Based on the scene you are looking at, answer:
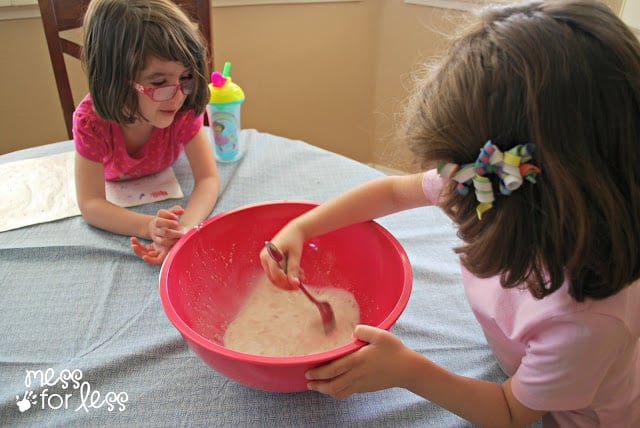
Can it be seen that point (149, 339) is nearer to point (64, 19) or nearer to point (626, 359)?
point (626, 359)

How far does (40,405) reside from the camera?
2.11ft

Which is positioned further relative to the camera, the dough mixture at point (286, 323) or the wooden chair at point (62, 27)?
the wooden chair at point (62, 27)

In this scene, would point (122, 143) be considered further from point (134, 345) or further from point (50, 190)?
point (134, 345)

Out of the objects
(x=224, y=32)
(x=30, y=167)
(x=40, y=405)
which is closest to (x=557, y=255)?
(x=40, y=405)

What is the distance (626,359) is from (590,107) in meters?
0.34

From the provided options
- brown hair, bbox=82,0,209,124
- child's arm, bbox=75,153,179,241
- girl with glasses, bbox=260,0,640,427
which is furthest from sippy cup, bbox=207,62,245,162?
girl with glasses, bbox=260,0,640,427

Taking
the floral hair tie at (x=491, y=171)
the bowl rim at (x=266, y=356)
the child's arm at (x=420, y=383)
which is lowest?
the child's arm at (x=420, y=383)

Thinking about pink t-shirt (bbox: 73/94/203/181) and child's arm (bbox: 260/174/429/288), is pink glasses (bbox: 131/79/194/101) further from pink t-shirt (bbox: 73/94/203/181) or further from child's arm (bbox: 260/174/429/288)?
child's arm (bbox: 260/174/429/288)

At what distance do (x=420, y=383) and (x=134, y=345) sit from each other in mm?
405

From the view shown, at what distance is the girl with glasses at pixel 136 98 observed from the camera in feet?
2.98

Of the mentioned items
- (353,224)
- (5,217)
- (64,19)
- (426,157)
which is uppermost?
(426,157)

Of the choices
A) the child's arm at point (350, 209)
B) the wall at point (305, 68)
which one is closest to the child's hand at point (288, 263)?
the child's arm at point (350, 209)

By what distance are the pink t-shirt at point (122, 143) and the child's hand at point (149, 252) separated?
0.76ft

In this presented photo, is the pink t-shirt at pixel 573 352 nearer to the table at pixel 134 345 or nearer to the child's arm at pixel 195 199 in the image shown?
the table at pixel 134 345
